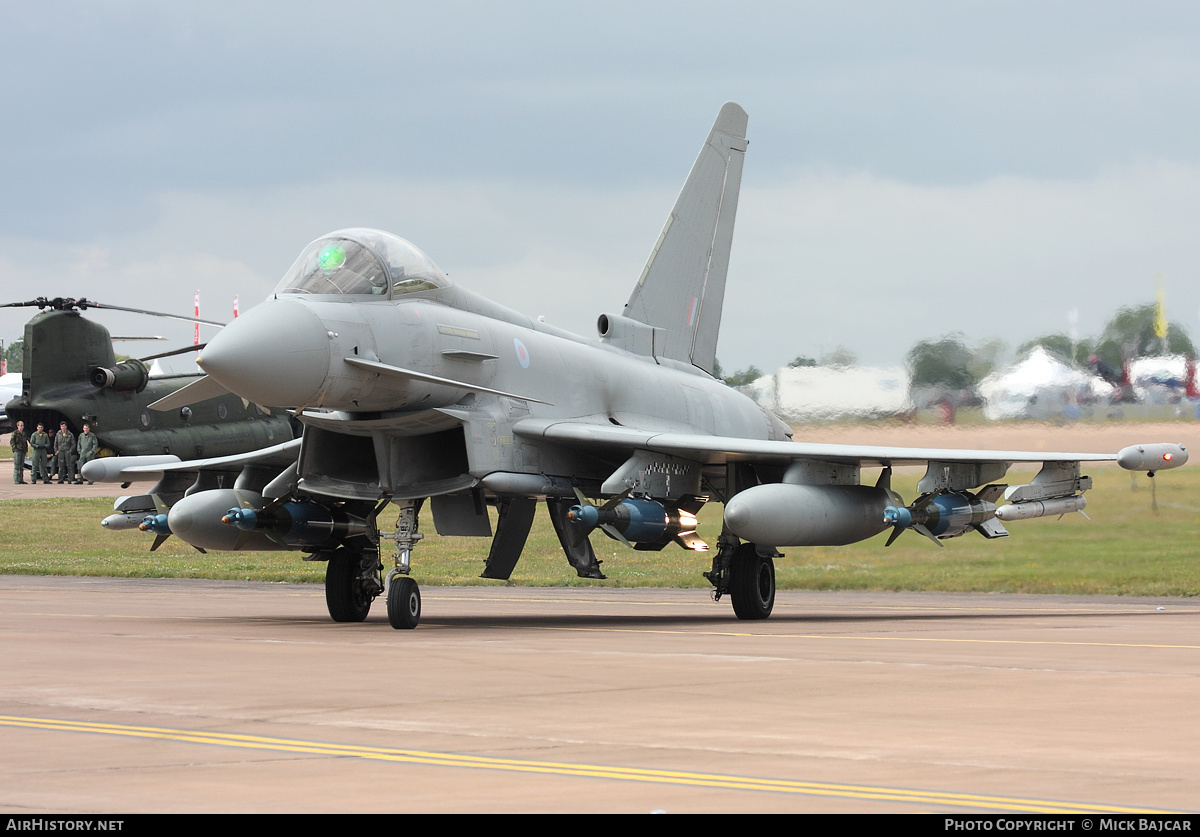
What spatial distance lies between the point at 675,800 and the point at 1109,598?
17080 millimetres

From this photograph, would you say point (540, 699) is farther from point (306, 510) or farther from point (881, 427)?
point (881, 427)

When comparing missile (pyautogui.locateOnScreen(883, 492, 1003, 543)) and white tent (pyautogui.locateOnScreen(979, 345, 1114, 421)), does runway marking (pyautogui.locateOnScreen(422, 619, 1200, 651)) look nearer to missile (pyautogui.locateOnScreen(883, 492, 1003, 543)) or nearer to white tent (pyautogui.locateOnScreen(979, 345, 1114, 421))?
missile (pyautogui.locateOnScreen(883, 492, 1003, 543))

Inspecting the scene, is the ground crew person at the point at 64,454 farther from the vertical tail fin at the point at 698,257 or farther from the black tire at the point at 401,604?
the black tire at the point at 401,604

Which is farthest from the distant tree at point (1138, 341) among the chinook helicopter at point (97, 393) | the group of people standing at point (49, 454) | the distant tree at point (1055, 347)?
the group of people standing at point (49, 454)

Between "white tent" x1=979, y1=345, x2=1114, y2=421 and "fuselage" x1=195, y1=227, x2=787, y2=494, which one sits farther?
"white tent" x1=979, y1=345, x2=1114, y2=421

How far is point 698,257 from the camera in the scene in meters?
22.1

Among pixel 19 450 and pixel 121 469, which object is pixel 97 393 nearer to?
pixel 19 450

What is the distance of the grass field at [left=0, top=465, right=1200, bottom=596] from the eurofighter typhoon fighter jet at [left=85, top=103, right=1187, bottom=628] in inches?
111

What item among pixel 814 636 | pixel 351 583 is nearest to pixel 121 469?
pixel 351 583

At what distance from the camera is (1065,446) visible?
20.6 meters

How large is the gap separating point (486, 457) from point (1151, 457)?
7709 mm

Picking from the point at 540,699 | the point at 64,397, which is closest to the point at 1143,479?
the point at 540,699

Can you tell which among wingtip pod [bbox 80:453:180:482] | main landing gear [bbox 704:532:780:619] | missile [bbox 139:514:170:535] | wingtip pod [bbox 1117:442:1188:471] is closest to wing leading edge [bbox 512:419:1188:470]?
wingtip pod [bbox 1117:442:1188:471]

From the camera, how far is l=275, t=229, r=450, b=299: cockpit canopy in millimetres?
14906
